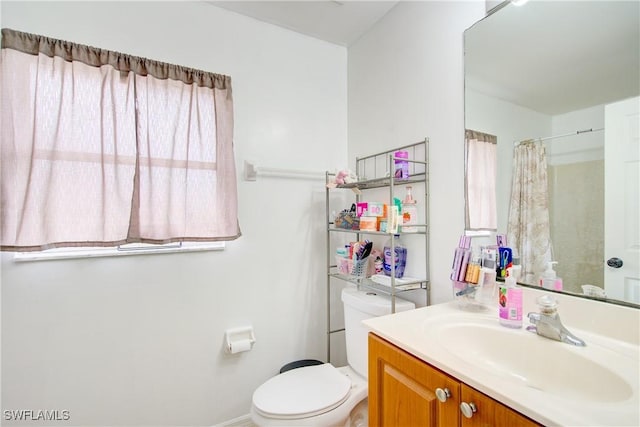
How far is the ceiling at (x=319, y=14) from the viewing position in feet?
5.20

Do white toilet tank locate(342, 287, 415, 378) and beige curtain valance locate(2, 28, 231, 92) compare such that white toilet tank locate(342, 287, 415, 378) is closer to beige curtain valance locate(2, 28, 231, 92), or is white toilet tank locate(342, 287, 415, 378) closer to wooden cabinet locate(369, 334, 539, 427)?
wooden cabinet locate(369, 334, 539, 427)

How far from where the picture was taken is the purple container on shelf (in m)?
1.46

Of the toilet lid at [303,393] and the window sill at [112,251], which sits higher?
the window sill at [112,251]

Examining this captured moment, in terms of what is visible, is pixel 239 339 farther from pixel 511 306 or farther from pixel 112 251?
pixel 511 306

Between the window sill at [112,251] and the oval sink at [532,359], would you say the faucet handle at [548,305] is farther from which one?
the window sill at [112,251]

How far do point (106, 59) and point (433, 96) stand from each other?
1566mm

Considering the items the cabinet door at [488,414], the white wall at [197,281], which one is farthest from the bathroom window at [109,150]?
the cabinet door at [488,414]

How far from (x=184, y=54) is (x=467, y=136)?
1504 millimetres

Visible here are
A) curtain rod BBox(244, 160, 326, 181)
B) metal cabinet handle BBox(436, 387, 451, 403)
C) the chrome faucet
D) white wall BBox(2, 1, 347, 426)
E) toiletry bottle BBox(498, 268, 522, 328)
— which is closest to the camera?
metal cabinet handle BBox(436, 387, 451, 403)

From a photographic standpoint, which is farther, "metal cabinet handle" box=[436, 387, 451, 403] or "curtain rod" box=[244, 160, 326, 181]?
"curtain rod" box=[244, 160, 326, 181]

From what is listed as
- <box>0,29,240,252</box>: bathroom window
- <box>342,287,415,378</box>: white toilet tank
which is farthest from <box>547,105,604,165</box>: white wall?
<box>0,29,240,252</box>: bathroom window

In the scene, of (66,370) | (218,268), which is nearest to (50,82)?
(218,268)

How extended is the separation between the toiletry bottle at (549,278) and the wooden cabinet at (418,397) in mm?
586


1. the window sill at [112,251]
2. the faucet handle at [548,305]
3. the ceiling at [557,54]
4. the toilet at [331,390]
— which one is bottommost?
the toilet at [331,390]
